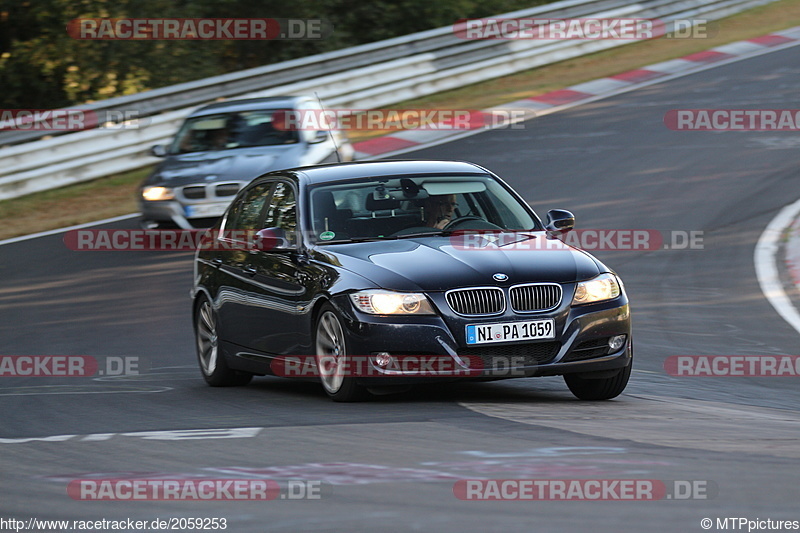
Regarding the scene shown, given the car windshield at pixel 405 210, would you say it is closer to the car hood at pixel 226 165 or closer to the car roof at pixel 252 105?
the car hood at pixel 226 165

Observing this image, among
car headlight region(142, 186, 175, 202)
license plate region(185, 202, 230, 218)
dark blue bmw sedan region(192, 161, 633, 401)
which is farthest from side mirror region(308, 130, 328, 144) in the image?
dark blue bmw sedan region(192, 161, 633, 401)

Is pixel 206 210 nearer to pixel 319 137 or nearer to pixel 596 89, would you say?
pixel 319 137

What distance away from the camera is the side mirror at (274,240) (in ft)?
29.4

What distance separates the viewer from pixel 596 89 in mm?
23922

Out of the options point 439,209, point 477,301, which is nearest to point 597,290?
point 477,301

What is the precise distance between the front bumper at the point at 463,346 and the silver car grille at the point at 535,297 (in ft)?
0.14

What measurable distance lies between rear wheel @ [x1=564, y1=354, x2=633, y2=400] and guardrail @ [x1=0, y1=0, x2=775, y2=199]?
13.0 meters

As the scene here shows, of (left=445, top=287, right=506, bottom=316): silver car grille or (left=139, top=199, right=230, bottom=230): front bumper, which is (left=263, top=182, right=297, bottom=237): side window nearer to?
(left=445, top=287, right=506, bottom=316): silver car grille

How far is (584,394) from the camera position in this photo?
28.0ft

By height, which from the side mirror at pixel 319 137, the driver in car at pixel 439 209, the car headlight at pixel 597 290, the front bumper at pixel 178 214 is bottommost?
the front bumper at pixel 178 214

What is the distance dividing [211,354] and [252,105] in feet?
22.6

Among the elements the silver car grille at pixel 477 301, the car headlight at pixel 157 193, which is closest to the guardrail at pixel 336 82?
the car headlight at pixel 157 193

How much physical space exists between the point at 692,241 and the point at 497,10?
1943cm


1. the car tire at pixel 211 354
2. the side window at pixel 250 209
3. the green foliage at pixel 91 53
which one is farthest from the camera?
the green foliage at pixel 91 53
